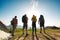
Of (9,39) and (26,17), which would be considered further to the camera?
(26,17)

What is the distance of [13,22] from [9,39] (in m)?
5.11

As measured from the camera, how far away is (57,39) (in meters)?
20.1

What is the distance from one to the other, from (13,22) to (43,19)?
222 inches

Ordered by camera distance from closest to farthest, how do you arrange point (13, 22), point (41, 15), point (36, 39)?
Answer: point (36, 39) → point (13, 22) → point (41, 15)

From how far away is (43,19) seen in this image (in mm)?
28438

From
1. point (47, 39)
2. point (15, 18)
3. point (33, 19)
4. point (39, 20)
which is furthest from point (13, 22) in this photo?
point (47, 39)

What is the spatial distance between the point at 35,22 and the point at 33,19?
0.56 metres

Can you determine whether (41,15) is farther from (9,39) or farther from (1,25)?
(9,39)

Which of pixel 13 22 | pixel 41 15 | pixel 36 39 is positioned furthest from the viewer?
pixel 41 15

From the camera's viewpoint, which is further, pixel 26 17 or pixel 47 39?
pixel 26 17

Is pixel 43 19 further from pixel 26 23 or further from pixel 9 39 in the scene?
pixel 9 39

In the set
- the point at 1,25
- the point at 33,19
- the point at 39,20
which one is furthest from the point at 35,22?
the point at 1,25

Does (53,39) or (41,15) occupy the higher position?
(41,15)

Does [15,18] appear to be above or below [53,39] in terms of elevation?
above
